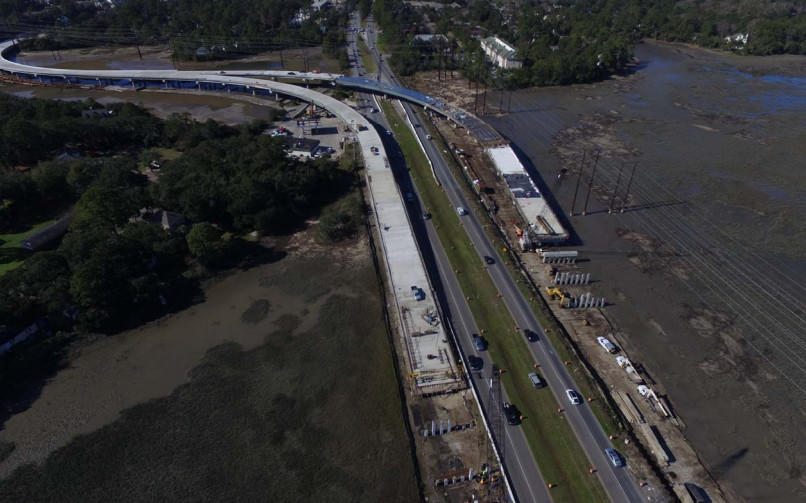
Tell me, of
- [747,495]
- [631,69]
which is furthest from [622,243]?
[631,69]

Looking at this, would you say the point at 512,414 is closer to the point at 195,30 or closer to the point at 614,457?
the point at 614,457

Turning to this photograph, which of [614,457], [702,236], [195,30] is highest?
[195,30]

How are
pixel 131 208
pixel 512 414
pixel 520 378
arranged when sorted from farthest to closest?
pixel 131 208 < pixel 520 378 < pixel 512 414

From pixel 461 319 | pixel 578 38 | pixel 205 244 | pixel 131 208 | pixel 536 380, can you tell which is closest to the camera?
pixel 536 380

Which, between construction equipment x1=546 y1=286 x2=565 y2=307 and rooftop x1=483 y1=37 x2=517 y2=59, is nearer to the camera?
construction equipment x1=546 y1=286 x2=565 y2=307

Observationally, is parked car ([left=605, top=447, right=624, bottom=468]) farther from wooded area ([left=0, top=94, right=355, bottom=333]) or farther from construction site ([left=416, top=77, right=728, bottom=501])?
wooded area ([left=0, top=94, right=355, bottom=333])

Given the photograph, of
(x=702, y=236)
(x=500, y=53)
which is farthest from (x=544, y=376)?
(x=500, y=53)

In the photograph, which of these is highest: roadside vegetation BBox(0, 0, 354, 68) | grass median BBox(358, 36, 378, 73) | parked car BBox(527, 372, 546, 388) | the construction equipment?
roadside vegetation BBox(0, 0, 354, 68)

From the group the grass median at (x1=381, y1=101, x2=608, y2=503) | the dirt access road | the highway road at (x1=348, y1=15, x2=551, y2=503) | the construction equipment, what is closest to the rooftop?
the dirt access road
